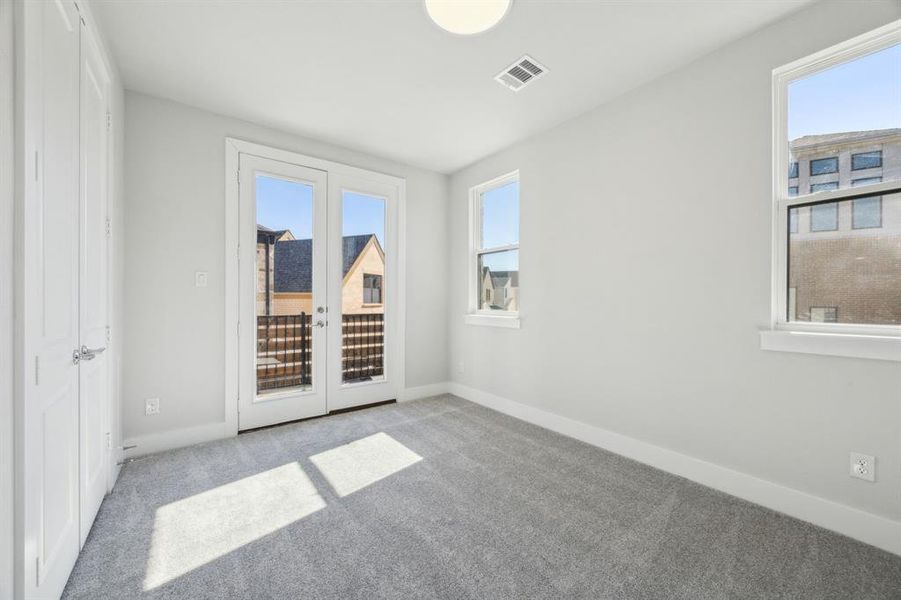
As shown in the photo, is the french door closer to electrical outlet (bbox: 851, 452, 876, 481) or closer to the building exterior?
the building exterior

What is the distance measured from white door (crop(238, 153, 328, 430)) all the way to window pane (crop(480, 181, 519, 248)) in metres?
1.75

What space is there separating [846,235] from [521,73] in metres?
2.08

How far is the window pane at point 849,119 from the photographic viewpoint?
181cm

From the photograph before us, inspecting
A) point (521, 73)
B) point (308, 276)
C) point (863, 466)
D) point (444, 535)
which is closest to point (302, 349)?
point (308, 276)

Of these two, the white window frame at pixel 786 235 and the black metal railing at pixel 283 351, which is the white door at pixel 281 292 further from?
the white window frame at pixel 786 235

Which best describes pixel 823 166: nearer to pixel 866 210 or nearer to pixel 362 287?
pixel 866 210

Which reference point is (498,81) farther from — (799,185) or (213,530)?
(213,530)

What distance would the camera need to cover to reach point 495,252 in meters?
A: 4.07

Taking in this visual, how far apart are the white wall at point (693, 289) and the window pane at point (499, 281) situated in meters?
0.29

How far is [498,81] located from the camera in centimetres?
264

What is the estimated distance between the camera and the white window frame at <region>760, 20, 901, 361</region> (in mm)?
1781

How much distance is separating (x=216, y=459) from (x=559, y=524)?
2.41 m

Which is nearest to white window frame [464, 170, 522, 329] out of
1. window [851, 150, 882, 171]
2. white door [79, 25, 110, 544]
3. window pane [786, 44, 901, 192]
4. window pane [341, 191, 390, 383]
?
window pane [341, 191, 390, 383]

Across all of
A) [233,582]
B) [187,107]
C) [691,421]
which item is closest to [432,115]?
[187,107]
